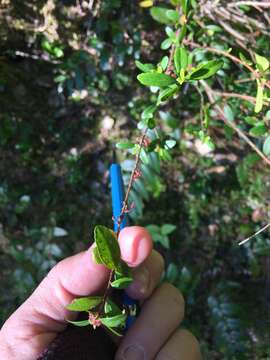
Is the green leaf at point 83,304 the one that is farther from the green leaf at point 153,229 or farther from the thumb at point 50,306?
the green leaf at point 153,229

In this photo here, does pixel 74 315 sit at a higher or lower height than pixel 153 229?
higher

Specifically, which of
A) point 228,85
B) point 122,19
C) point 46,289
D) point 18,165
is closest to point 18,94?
point 18,165

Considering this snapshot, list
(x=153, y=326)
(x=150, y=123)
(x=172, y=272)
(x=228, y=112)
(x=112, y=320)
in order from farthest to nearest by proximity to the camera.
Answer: (x=172, y=272) < (x=228, y=112) < (x=153, y=326) < (x=150, y=123) < (x=112, y=320)

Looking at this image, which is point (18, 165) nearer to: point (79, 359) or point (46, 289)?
point (46, 289)

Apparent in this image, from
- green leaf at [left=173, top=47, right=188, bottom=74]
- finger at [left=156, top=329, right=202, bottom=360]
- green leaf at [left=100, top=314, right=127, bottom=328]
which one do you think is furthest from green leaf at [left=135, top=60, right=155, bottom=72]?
finger at [left=156, top=329, right=202, bottom=360]

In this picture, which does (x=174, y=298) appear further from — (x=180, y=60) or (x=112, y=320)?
(x=180, y=60)

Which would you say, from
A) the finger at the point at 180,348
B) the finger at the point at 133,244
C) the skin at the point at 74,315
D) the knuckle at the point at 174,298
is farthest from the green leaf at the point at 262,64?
the finger at the point at 180,348

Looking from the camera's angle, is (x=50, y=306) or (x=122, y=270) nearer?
(x=122, y=270)

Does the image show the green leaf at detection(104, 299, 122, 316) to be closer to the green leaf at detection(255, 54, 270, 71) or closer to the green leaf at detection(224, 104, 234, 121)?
the green leaf at detection(255, 54, 270, 71)

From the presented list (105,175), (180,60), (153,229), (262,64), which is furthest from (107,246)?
(105,175)
